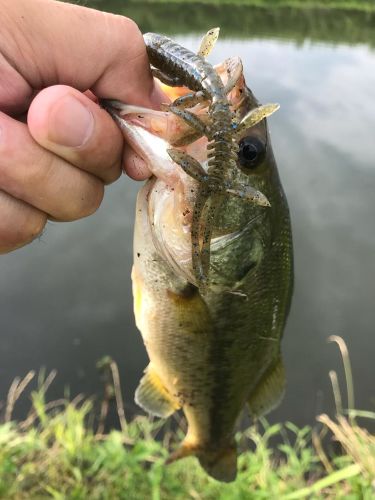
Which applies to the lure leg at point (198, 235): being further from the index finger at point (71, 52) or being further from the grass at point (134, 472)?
the grass at point (134, 472)

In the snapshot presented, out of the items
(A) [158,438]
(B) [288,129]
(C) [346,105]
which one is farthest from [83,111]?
(C) [346,105]

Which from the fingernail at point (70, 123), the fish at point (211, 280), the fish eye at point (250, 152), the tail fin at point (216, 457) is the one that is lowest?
the tail fin at point (216, 457)

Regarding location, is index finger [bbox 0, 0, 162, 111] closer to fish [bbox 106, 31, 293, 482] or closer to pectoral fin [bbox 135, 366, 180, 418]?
fish [bbox 106, 31, 293, 482]

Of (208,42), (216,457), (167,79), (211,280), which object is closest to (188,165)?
(167,79)

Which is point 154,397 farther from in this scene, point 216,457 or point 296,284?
point 296,284

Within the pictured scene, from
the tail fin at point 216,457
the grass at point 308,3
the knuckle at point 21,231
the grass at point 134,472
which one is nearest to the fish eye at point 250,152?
the knuckle at point 21,231

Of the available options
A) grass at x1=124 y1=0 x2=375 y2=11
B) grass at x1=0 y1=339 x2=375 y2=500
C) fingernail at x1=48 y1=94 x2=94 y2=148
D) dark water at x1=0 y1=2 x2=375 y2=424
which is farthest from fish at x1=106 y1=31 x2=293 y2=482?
grass at x1=124 y1=0 x2=375 y2=11
